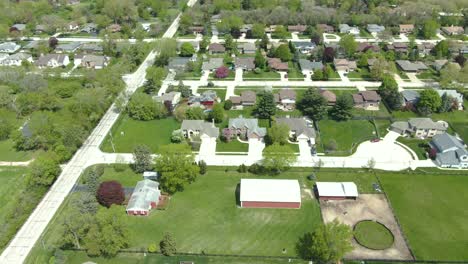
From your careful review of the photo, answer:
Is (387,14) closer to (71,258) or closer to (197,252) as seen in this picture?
(197,252)

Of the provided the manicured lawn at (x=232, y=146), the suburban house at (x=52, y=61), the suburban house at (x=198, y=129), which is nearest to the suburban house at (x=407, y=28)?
the manicured lawn at (x=232, y=146)

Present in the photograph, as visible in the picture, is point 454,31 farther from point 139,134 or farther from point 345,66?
point 139,134

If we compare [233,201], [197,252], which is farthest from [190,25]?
[197,252]

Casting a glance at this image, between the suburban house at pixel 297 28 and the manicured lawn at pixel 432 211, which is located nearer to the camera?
the manicured lawn at pixel 432 211

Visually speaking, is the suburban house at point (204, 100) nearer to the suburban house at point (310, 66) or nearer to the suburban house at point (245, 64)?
the suburban house at point (245, 64)

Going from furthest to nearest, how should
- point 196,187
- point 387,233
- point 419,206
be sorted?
point 196,187, point 419,206, point 387,233

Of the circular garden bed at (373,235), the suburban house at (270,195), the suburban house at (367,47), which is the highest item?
the suburban house at (367,47)
